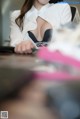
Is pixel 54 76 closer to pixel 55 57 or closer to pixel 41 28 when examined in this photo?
pixel 55 57

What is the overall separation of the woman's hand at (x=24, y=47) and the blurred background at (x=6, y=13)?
38mm

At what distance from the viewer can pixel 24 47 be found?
73cm

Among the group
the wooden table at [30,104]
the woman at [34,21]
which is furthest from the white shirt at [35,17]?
the wooden table at [30,104]

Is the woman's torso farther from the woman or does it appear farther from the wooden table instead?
the wooden table

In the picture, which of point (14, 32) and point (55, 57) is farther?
point (14, 32)

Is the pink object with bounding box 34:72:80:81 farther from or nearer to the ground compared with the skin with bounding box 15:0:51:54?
nearer to the ground

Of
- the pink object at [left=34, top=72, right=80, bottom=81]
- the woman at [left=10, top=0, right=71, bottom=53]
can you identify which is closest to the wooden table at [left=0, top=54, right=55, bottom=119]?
the pink object at [left=34, top=72, right=80, bottom=81]

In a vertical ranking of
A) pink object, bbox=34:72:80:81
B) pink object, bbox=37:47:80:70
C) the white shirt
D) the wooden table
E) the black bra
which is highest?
the white shirt

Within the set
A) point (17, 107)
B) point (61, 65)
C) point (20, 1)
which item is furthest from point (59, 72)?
point (20, 1)

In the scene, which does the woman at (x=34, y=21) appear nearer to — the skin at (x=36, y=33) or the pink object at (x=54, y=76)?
the skin at (x=36, y=33)

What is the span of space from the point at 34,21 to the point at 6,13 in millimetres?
92

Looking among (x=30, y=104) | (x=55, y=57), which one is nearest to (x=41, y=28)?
(x=55, y=57)

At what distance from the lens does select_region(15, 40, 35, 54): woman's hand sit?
28.2 inches

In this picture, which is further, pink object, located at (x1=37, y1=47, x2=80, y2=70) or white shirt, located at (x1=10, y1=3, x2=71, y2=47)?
white shirt, located at (x1=10, y1=3, x2=71, y2=47)
